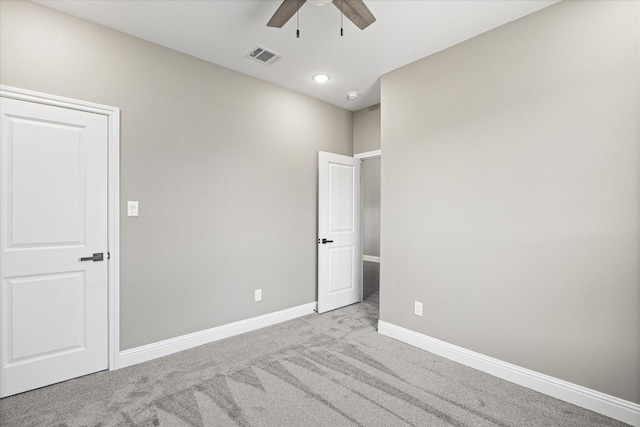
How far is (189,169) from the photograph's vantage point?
2906 millimetres

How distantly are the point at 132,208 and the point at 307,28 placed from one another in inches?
81.8

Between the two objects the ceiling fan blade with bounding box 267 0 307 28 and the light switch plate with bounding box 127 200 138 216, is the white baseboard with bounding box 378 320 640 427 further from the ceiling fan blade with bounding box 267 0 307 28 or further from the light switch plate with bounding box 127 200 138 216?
the ceiling fan blade with bounding box 267 0 307 28

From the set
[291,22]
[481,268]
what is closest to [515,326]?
[481,268]

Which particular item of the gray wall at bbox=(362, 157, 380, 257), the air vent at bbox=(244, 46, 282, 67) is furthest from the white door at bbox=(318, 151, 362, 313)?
the gray wall at bbox=(362, 157, 380, 257)

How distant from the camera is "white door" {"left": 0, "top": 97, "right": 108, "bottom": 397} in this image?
213 centimetres

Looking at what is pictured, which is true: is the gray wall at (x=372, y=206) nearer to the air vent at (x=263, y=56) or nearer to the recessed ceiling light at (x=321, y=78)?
the recessed ceiling light at (x=321, y=78)

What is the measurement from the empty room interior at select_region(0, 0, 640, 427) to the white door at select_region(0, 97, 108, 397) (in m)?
0.01

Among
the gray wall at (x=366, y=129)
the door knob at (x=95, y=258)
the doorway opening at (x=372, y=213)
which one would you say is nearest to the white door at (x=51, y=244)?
the door knob at (x=95, y=258)

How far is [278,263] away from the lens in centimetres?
361

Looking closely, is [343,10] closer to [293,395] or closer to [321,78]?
[321,78]

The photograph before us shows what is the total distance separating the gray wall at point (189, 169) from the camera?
233 cm

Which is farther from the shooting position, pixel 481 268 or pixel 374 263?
pixel 374 263

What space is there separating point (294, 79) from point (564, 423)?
3649 millimetres

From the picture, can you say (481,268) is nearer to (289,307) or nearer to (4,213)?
(289,307)
